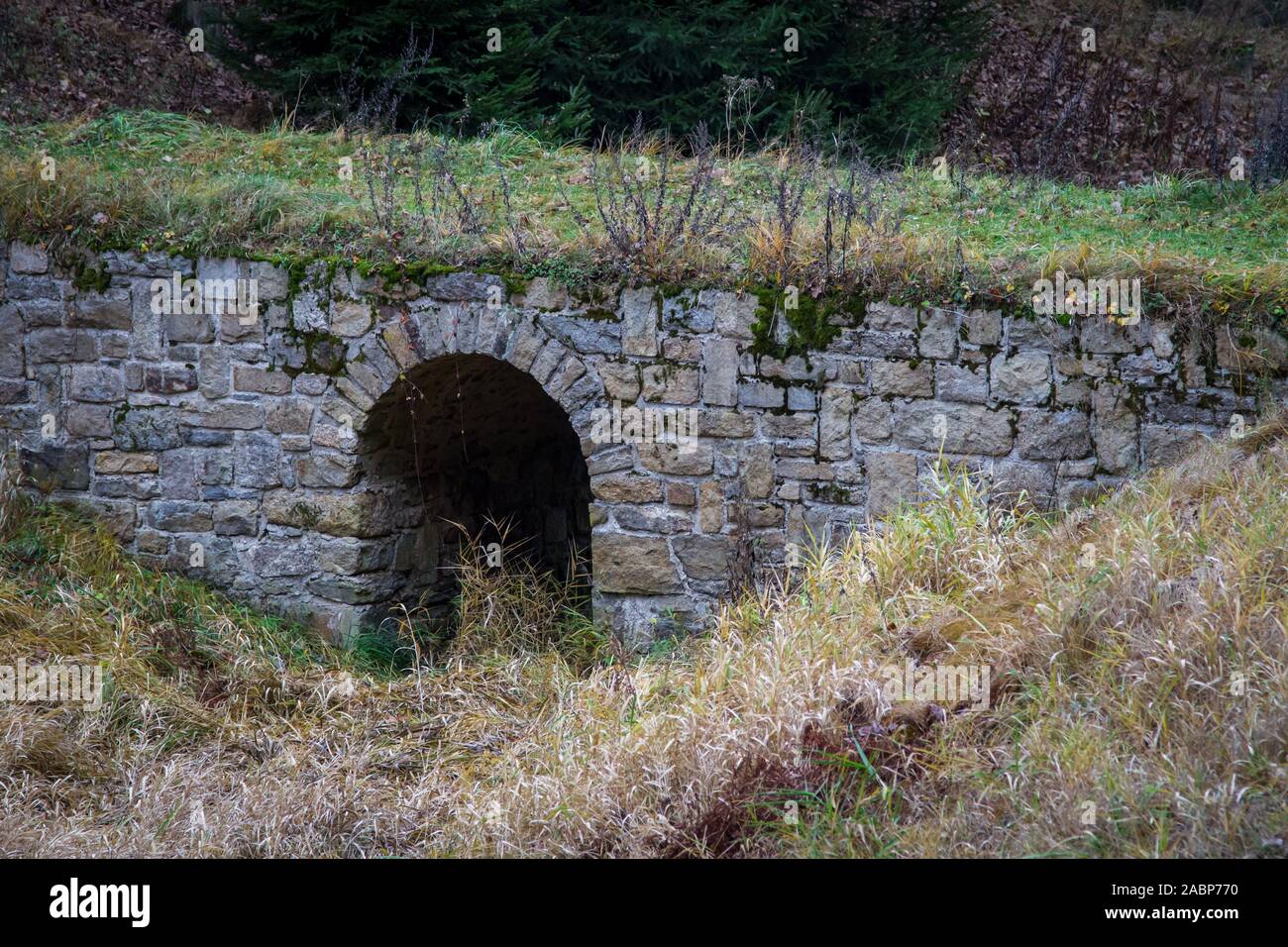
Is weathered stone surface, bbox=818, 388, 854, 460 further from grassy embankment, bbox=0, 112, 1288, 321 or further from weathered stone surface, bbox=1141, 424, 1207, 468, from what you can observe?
weathered stone surface, bbox=1141, 424, 1207, 468

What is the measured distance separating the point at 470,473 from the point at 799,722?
12.4 ft

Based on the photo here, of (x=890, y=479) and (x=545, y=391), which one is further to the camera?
(x=545, y=391)

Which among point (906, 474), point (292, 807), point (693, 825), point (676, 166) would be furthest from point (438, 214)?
point (693, 825)

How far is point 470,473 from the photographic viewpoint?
6.95m

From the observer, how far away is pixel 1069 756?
125 inches

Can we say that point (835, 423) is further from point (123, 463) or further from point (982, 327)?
point (123, 463)

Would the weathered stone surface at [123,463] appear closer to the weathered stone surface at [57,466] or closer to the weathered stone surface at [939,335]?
the weathered stone surface at [57,466]

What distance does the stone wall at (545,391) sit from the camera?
5.16m

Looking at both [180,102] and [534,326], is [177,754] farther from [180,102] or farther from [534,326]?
Answer: [180,102]

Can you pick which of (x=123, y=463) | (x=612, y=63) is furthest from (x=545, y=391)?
(x=612, y=63)

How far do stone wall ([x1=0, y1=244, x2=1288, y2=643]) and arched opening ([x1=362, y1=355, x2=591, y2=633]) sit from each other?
28 mm

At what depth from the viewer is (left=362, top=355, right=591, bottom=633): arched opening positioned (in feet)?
19.8

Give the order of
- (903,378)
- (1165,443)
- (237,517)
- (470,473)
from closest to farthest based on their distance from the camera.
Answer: (1165,443), (903,378), (237,517), (470,473)

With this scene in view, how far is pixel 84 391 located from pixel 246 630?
1.67 metres
